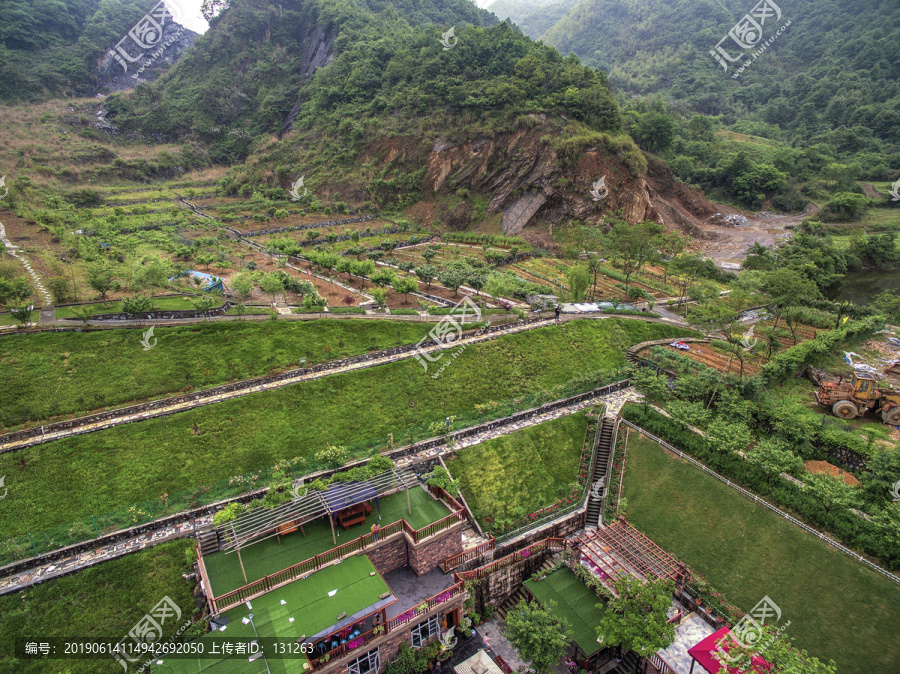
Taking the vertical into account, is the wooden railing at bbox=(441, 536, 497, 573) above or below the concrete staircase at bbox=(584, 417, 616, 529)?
below

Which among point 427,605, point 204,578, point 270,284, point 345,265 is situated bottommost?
point 204,578

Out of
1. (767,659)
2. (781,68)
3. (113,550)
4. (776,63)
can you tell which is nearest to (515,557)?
(767,659)

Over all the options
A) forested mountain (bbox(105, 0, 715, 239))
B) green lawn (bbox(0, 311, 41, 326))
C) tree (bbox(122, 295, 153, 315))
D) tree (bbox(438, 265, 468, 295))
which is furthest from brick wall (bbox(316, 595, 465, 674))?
forested mountain (bbox(105, 0, 715, 239))

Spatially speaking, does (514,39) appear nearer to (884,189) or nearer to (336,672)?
(884,189)

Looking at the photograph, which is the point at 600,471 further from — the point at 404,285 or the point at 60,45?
the point at 60,45

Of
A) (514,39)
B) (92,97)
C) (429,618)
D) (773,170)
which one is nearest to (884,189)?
(773,170)

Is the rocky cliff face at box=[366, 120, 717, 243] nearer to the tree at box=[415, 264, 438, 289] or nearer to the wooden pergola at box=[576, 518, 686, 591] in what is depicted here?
the tree at box=[415, 264, 438, 289]

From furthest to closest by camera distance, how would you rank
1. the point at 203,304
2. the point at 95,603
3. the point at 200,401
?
the point at 203,304 < the point at 200,401 < the point at 95,603

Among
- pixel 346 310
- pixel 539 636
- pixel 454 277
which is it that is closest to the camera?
pixel 539 636
